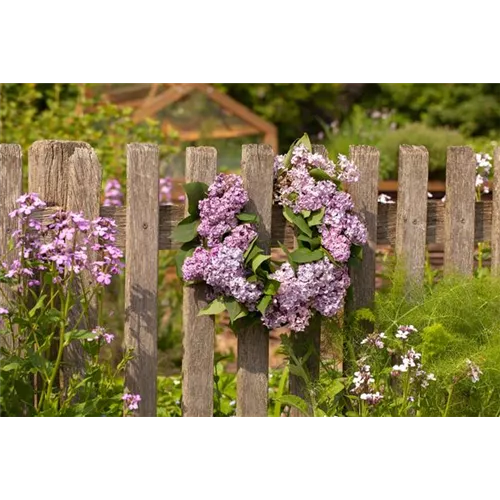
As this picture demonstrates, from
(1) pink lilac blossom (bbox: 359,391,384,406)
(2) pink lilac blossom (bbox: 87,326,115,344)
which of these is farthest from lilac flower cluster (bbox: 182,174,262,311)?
(1) pink lilac blossom (bbox: 359,391,384,406)

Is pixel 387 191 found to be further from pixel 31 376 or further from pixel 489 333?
pixel 31 376

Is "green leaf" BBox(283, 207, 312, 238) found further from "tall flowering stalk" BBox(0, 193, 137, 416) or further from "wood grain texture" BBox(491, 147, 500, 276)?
"wood grain texture" BBox(491, 147, 500, 276)

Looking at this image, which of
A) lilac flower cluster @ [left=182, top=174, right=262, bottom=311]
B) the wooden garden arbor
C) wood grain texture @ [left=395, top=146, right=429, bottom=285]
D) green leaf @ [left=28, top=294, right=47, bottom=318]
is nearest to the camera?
green leaf @ [left=28, top=294, right=47, bottom=318]

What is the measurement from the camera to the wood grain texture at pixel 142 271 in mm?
4438

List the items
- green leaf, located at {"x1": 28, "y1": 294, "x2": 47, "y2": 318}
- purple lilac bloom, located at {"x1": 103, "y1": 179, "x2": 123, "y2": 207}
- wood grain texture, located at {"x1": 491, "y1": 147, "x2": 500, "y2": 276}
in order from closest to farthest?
green leaf, located at {"x1": 28, "y1": 294, "x2": 47, "y2": 318} < wood grain texture, located at {"x1": 491, "y1": 147, "x2": 500, "y2": 276} < purple lilac bloom, located at {"x1": 103, "y1": 179, "x2": 123, "y2": 207}

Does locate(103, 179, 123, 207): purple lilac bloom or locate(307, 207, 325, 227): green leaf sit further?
locate(103, 179, 123, 207): purple lilac bloom

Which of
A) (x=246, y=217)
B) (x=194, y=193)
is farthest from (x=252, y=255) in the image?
(x=194, y=193)

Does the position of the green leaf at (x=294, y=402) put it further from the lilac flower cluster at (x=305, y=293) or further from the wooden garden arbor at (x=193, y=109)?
the wooden garden arbor at (x=193, y=109)

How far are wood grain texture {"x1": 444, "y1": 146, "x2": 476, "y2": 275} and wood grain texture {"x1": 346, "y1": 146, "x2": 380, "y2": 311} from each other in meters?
0.45

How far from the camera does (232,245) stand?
4.32 metres

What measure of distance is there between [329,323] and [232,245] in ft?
2.08

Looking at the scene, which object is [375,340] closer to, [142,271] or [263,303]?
[263,303]

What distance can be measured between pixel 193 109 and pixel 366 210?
20.4 ft

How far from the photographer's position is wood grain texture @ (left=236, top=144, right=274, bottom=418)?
4453 millimetres
